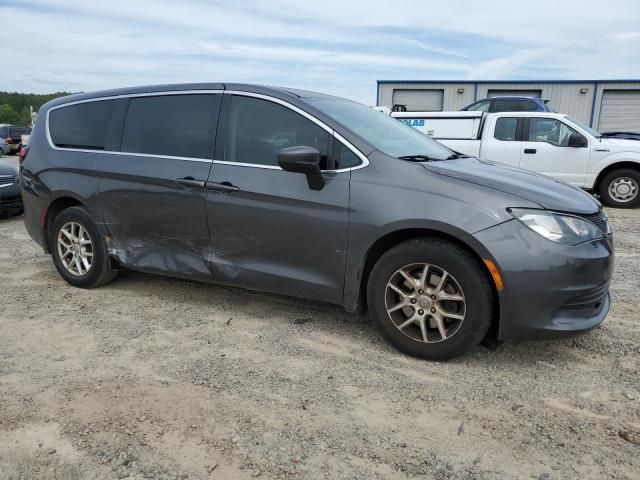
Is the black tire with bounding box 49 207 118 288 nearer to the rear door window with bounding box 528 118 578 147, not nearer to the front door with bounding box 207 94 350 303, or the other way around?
the front door with bounding box 207 94 350 303

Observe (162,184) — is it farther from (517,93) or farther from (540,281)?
(517,93)

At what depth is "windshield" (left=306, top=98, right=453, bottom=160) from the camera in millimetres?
3605

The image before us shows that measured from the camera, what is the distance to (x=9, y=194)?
26.7ft

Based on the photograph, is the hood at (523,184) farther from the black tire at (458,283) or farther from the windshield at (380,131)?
the black tire at (458,283)

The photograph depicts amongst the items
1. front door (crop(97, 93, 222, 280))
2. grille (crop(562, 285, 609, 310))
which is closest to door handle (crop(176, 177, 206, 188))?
front door (crop(97, 93, 222, 280))

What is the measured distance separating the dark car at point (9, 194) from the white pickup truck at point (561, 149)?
6667 mm

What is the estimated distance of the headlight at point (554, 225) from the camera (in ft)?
9.75

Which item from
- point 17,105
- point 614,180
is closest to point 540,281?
point 614,180

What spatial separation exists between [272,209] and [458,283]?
1308 mm

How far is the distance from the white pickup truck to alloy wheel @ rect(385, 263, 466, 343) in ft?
20.8

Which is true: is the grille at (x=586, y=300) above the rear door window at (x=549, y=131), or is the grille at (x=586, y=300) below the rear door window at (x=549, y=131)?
below

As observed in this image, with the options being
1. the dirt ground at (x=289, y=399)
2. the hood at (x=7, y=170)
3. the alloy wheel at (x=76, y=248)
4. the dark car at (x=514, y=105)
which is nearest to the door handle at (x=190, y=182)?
the dirt ground at (x=289, y=399)

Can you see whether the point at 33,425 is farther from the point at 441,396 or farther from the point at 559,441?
the point at 559,441

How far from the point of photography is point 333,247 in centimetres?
342
